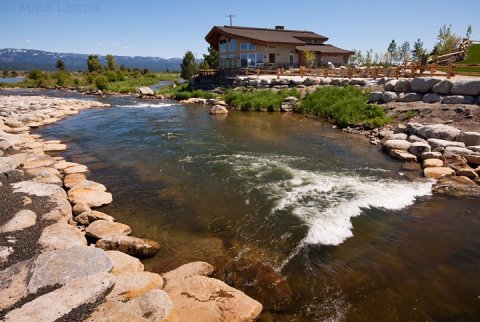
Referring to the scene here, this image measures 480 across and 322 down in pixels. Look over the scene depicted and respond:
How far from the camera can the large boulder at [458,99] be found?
1734 cm

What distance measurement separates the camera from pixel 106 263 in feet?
19.3

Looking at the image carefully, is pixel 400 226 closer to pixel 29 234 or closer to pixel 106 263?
pixel 106 263

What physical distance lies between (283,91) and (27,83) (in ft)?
171

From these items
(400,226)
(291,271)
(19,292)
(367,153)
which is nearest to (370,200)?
(400,226)

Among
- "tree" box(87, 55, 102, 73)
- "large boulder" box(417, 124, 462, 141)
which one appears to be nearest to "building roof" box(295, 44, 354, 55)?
"large boulder" box(417, 124, 462, 141)

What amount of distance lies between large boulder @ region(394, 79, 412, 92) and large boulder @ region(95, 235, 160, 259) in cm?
2150

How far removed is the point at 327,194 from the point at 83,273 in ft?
24.2

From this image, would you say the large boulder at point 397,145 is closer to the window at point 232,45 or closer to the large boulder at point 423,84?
the large boulder at point 423,84

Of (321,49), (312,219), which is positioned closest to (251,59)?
(321,49)

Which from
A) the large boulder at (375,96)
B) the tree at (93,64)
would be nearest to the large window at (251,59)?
the large boulder at (375,96)

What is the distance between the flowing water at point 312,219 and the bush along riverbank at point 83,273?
664 mm

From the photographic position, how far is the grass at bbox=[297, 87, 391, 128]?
67.2ft

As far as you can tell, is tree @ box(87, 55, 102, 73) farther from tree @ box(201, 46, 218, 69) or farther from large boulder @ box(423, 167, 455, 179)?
large boulder @ box(423, 167, 455, 179)

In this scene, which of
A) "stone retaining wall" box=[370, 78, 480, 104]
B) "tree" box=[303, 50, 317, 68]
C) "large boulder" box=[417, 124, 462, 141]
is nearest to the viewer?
"large boulder" box=[417, 124, 462, 141]
